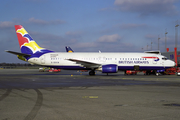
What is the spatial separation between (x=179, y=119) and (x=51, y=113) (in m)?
4.35

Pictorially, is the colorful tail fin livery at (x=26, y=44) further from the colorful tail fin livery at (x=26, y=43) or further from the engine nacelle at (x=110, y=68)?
the engine nacelle at (x=110, y=68)

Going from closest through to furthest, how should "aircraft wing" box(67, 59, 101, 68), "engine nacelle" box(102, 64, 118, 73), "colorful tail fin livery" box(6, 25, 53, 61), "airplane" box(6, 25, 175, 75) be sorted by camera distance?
"engine nacelle" box(102, 64, 118, 73) < "aircraft wing" box(67, 59, 101, 68) < "airplane" box(6, 25, 175, 75) < "colorful tail fin livery" box(6, 25, 53, 61)

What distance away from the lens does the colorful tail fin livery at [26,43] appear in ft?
111

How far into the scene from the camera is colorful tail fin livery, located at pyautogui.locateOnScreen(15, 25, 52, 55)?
34.0 meters

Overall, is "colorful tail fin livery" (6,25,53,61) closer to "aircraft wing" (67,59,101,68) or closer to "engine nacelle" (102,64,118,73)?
"aircraft wing" (67,59,101,68)

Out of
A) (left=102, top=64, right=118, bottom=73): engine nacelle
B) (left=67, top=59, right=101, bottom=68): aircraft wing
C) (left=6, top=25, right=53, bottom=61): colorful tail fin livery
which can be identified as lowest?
(left=102, top=64, right=118, bottom=73): engine nacelle

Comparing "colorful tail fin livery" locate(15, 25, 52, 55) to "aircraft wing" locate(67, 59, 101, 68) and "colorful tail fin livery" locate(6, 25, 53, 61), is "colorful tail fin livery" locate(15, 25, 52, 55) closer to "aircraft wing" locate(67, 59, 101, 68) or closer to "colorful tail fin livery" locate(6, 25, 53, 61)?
"colorful tail fin livery" locate(6, 25, 53, 61)

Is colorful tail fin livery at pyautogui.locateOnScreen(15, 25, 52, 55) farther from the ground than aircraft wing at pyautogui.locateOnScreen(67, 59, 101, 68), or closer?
farther from the ground

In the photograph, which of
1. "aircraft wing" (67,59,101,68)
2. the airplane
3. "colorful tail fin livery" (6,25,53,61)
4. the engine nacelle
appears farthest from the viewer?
"colorful tail fin livery" (6,25,53,61)

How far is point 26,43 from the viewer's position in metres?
34.1

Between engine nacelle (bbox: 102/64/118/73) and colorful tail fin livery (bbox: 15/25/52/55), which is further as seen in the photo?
colorful tail fin livery (bbox: 15/25/52/55)

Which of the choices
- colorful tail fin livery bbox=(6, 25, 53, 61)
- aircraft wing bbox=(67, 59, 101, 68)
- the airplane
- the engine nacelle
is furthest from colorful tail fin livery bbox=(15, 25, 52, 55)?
the engine nacelle

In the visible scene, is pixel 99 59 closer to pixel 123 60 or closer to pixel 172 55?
pixel 123 60

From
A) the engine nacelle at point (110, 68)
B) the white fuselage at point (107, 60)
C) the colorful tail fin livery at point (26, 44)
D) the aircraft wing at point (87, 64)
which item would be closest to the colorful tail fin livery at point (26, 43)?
the colorful tail fin livery at point (26, 44)
